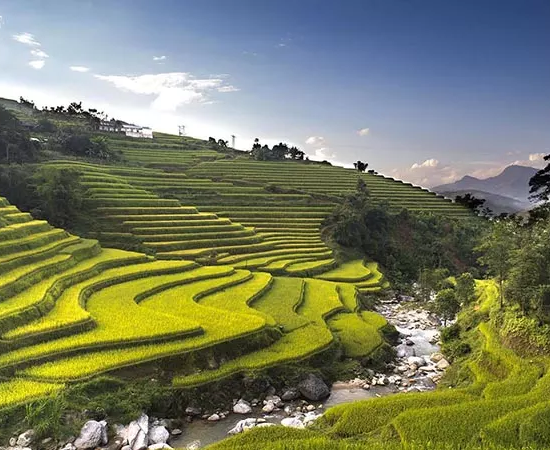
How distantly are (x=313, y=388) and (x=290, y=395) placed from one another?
2.50ft

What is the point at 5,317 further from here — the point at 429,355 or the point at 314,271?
the point at 314,271

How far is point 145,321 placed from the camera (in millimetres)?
15789

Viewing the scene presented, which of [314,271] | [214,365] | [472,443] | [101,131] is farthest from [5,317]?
[101,131]

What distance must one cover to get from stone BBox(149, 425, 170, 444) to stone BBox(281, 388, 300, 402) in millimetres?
3880

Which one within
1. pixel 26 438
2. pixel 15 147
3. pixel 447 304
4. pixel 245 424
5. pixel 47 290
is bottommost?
pixel 245 424

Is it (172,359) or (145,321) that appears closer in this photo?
(172,359)

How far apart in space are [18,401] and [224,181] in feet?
141

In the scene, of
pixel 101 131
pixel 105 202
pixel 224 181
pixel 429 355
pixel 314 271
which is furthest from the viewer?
pixel 101 131

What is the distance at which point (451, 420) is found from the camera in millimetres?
10531

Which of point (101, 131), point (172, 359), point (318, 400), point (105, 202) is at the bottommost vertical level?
point (318, 400)

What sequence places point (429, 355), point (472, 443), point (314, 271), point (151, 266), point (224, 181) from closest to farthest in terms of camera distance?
point (472, 443), point (429, 355), point (151, 266), point (314, 271), point (224, 181)

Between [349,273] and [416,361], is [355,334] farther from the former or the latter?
[349,273]

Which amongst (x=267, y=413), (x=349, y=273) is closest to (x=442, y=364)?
(x=267, y=413)

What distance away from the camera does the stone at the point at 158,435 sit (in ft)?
37.6
